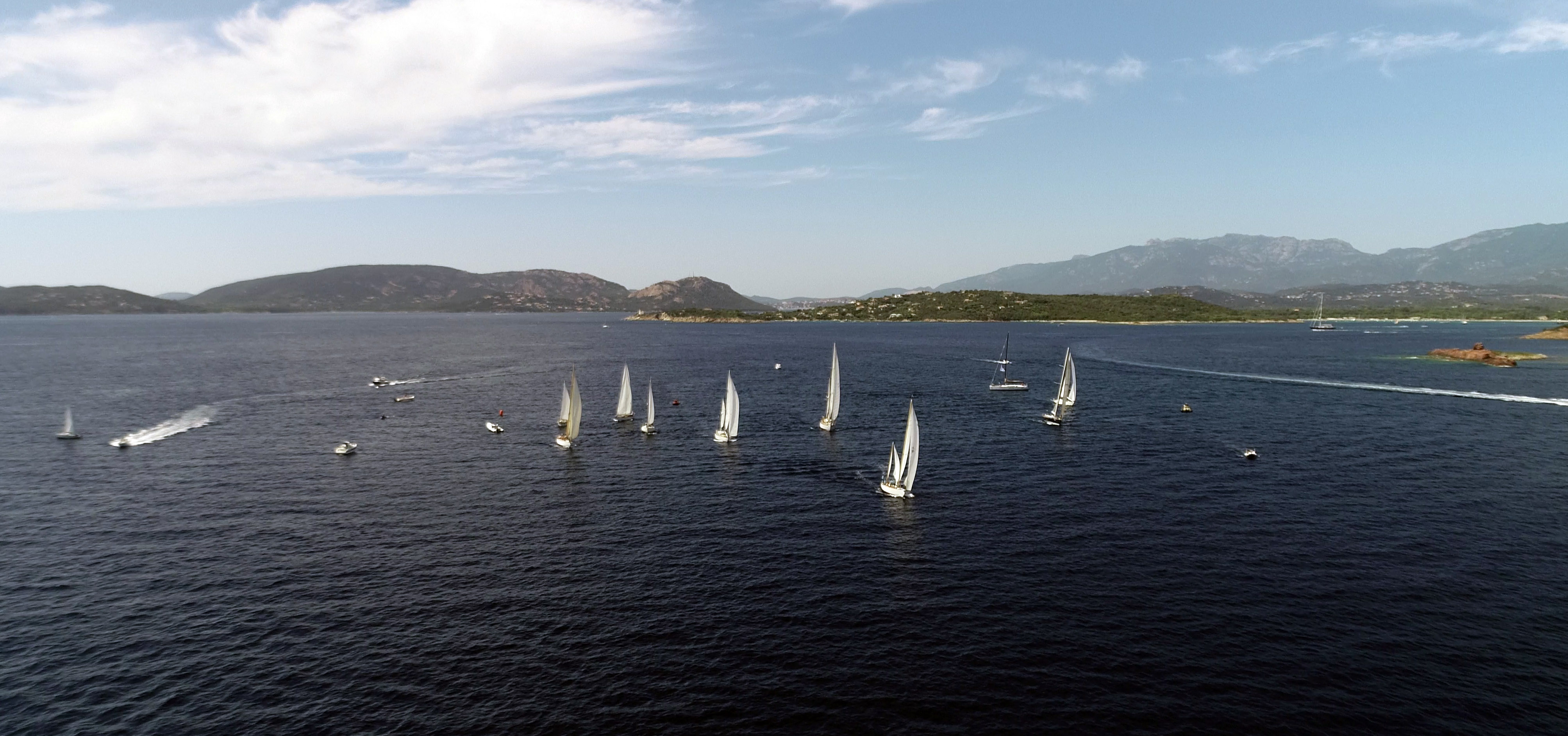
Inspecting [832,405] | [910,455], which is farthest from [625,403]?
[910,455]

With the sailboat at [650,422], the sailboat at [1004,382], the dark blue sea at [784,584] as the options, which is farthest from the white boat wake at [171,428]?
the sailboat at [1004,382]

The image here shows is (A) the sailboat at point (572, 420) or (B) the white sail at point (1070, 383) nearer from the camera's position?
(A) the sailboat at point (572, 420)

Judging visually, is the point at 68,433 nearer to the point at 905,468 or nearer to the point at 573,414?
the point at 573,414

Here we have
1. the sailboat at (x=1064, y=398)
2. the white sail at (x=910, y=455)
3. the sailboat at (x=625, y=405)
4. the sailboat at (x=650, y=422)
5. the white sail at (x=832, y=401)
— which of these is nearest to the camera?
the white sail at (x=910, y=455)

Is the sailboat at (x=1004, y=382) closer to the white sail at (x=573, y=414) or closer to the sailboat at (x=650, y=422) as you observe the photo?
the sailboat at (x=650, y=422)

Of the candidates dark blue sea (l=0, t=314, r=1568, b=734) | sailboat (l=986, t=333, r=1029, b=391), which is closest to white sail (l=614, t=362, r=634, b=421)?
dark blue sea (l=0, t=314, r=1568, b=734)

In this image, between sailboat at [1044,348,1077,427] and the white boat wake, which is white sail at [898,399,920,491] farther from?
the white boat wake
